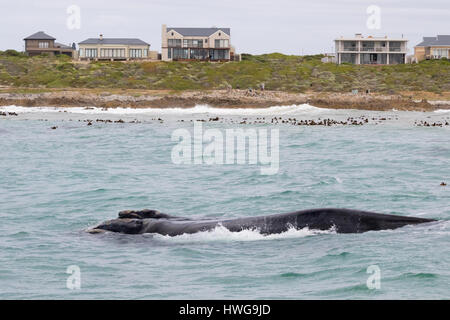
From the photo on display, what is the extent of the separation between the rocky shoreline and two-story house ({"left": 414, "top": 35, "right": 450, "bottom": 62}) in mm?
64801

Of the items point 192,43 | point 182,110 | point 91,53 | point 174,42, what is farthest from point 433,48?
point 182,110

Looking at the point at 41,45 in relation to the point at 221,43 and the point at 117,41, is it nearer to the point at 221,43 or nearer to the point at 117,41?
the point at 117,41

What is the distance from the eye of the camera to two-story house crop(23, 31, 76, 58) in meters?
160

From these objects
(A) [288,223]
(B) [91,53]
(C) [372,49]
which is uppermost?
(C) [372,49]

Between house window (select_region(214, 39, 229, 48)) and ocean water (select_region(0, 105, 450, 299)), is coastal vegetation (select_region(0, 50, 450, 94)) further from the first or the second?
ocean water (select_region(0, 105, 450, 299))

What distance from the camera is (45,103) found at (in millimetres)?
88562

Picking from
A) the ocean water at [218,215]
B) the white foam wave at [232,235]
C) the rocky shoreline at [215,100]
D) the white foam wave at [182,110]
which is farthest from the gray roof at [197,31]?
the white foam wave at [232,235]

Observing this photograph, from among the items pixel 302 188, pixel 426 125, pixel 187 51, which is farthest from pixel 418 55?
pixel 302 188

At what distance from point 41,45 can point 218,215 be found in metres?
148

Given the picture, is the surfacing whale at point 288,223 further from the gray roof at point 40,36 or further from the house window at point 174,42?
the gray roof at point 40,36

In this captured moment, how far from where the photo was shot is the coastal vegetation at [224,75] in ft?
363

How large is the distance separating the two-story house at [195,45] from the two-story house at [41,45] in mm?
24521

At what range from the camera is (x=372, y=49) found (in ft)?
485
